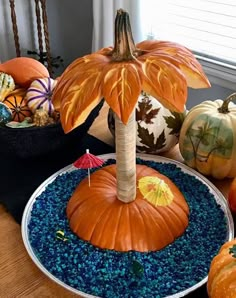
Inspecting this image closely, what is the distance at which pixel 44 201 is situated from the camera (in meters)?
0.73

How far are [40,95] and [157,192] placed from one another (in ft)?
1.06

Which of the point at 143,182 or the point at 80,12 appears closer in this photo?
the point at 143,182

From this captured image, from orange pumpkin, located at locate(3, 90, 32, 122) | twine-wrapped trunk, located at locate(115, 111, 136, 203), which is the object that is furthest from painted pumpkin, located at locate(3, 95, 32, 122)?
twine-wrapped trunk, located at locate(115, 111, 136, 203)

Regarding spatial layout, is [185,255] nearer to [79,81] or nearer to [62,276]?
[62,276]

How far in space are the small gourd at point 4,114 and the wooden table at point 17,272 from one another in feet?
0.54

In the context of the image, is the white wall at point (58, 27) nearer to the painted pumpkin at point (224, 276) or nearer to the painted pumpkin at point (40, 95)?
the painted pumpkin at point (40, 95)

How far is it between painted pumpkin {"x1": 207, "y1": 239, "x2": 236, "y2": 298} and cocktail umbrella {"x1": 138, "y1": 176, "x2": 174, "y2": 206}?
14cm

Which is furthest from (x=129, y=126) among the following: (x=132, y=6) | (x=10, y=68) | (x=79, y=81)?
(x=132, y=6)

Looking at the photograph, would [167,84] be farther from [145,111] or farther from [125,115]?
[145,111]

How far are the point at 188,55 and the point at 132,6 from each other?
0.89 metres

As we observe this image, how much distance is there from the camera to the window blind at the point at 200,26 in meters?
1.35

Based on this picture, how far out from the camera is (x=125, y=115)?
0.50 metres

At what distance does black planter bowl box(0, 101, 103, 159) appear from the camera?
76 cm

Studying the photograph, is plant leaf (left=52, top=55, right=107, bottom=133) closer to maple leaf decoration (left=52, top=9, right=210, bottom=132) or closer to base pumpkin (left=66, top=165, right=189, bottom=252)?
maple leaf decoration (left=52, top=9, right=210, bottom=132)
